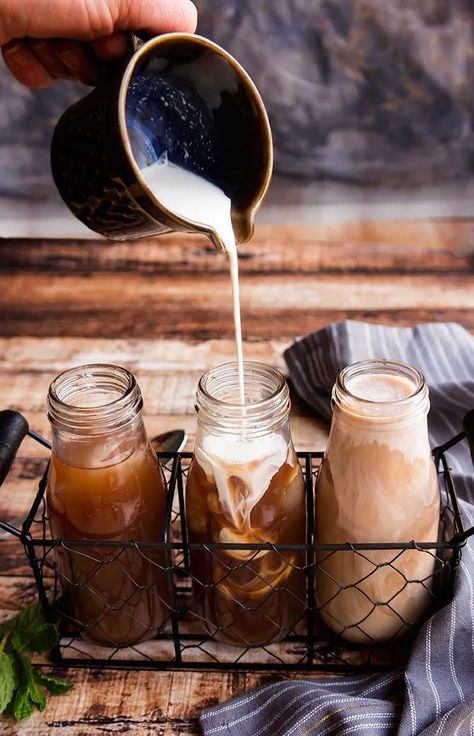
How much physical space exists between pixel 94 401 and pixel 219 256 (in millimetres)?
710

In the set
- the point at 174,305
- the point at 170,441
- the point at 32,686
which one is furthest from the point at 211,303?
the point at 32,686

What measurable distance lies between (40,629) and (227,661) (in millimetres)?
152

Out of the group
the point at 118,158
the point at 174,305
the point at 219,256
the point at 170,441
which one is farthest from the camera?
the point at 219,256

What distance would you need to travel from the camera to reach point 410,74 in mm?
1643

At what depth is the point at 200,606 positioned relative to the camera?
2.24 ft

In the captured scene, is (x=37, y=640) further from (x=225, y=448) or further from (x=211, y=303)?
(x=211, y=303)

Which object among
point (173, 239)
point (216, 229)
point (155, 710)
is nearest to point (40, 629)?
point (155, 710)

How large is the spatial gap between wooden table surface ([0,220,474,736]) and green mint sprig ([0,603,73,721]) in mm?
47

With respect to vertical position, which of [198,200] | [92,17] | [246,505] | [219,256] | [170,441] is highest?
[92,17]

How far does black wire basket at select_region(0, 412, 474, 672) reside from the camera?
2.08 ft

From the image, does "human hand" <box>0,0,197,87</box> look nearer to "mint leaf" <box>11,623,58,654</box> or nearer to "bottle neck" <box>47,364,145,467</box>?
"bottle neck" <box>47,364,145,467</box>

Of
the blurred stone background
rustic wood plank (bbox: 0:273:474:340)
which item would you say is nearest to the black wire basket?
rustic wood plank (bbox: 0:273:474:340)

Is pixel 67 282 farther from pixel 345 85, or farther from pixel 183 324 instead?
pixel 345 85

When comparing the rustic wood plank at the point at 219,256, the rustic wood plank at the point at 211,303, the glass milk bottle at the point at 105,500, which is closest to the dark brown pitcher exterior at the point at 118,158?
the glass milk bottle at the point at 105,500
